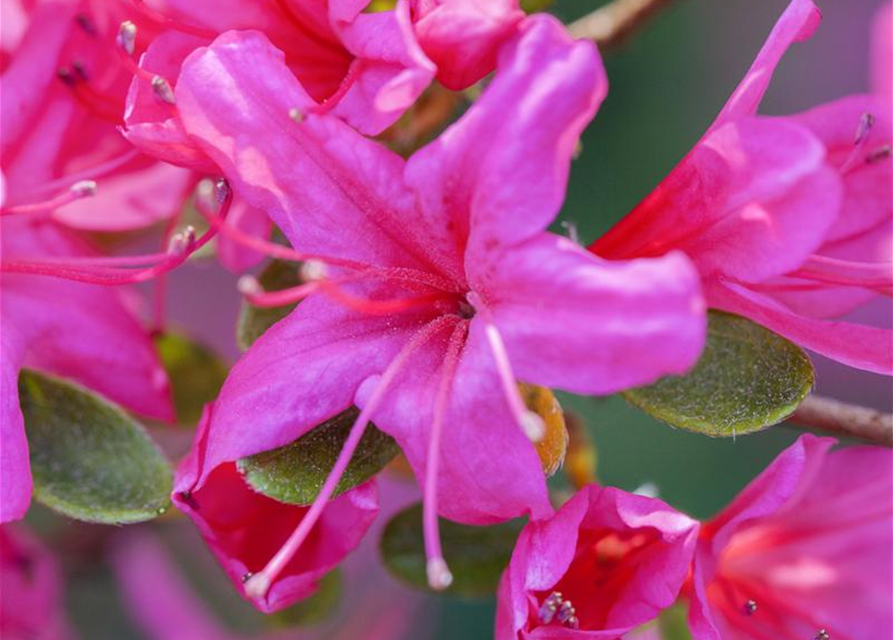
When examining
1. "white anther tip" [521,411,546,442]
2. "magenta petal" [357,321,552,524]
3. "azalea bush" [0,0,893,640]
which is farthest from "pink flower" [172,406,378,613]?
"white anther tip" [521,411,546,442]

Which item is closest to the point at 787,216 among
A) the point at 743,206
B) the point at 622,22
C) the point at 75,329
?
the point at 743,206

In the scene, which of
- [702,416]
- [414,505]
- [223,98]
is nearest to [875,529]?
[702,416]

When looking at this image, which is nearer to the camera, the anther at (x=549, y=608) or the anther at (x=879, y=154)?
the anther at (x=549, y=608)

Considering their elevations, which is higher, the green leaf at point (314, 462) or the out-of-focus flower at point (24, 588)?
the green leaf at point (314, 462)

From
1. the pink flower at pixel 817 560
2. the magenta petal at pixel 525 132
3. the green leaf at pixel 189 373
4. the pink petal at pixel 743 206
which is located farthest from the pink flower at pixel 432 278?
the green leaf at pixel 189 373

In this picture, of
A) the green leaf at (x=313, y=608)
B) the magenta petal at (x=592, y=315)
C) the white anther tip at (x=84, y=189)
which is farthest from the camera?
the green leaf at (x=313, y=608)

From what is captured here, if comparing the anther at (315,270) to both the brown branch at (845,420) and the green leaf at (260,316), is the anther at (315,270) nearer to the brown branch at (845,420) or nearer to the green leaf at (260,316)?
the green leaf at (260,316)
